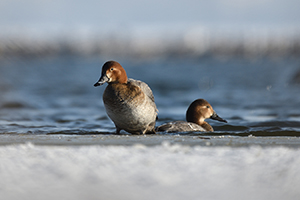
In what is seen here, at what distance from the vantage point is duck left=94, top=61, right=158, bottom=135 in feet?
16.5

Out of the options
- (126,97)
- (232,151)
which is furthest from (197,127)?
(232,151)

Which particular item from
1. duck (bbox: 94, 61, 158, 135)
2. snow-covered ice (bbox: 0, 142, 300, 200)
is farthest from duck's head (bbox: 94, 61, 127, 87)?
snow-covered ice (bbox: 0, 142, 300, 200)

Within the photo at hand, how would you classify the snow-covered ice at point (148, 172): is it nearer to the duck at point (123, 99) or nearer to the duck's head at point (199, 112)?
the duck at point (123, 99)

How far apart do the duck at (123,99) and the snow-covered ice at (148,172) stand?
5.88 feet

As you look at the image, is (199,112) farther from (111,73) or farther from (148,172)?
(148,172)

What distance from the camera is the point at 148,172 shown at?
95.7 inches

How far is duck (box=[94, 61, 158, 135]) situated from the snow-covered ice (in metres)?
1.79

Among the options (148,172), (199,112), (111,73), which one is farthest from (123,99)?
(148,172)

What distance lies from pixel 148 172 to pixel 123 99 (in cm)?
265

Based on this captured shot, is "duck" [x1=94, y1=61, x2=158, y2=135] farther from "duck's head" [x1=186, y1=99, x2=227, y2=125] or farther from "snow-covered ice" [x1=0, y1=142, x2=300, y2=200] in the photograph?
"duck's head" [x1=186, y1=99, x2=227, y2=125]

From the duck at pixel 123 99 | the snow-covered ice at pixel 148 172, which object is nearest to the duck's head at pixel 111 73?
the duck at pixel 123 99

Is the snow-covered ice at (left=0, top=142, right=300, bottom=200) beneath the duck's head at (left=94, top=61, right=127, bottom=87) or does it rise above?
beneath

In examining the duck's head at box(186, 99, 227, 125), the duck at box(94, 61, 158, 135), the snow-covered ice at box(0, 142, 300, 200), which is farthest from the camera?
the duck's head at box(186, 99, 227, 125)

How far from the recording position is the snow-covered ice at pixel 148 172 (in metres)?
2.05
